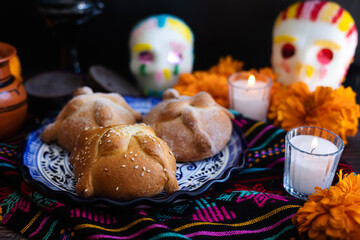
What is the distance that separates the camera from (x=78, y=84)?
4.93 ft

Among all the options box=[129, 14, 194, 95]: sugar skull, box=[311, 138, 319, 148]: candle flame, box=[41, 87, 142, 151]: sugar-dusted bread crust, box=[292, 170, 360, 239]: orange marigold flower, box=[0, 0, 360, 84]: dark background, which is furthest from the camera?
box=[0, 0, 360, 84]: dark background

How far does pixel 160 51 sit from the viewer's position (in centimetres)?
147

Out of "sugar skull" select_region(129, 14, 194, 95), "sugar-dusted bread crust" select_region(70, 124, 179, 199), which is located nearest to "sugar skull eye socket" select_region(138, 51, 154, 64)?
"sugar skull" select_region(129, 14, 194, 95)

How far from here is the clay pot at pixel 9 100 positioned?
1192mm

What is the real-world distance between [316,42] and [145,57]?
0.67 meters

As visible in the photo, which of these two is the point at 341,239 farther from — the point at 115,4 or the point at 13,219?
the point at 115,4

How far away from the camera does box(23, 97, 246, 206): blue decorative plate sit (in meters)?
0.89

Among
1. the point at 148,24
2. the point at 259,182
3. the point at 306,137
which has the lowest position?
the point at 259,182

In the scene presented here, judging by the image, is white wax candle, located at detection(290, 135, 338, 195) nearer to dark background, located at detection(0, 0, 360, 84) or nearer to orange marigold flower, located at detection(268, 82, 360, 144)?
orange marigold flower, located at detection(268, 82, 360, 144)

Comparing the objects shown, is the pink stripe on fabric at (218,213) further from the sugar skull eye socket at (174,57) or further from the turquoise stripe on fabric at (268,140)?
the sugar skull eye socket at (174,57)

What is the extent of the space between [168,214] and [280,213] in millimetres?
277

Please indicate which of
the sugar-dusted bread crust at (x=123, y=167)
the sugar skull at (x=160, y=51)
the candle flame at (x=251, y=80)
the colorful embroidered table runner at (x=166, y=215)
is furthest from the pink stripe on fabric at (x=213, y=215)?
the sugar skull at (x=160, y=51)

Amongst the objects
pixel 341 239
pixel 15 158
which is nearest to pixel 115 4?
pixel 15 158

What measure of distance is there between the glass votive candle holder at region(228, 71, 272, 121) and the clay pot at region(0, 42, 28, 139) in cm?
76
